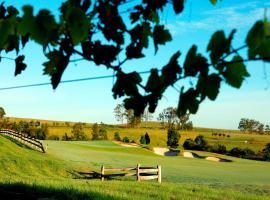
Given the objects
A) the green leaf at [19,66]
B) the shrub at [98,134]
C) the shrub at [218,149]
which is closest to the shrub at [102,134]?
the shrub at [98,134]

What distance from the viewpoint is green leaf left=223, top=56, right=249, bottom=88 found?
2730 millimetres

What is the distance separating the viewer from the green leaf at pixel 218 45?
261 centimetres

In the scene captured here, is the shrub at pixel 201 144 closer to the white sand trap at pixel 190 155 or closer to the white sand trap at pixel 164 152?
the white sand trap at pixel 164 152

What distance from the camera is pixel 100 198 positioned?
11102mm

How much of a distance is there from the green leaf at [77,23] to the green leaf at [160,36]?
0.88 metres

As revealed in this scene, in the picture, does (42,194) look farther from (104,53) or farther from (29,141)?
(29,141)

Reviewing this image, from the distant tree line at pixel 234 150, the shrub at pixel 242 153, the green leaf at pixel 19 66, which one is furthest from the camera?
the shrub at pixel 242 153

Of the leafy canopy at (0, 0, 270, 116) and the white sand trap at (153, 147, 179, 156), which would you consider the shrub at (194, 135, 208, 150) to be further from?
the leafy canopy at (0, 0, 270, 116)

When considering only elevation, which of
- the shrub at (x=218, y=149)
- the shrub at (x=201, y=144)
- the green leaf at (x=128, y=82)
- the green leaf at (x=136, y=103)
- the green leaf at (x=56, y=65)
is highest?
the green leaf at (x=56, y=65)

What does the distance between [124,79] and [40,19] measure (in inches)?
37.6

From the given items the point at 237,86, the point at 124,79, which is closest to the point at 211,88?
the point at 237,86

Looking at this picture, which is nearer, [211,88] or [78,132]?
[211,88]

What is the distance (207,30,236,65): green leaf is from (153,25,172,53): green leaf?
0.69 metres

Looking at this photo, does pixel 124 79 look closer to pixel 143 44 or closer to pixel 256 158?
pixel 143 44
